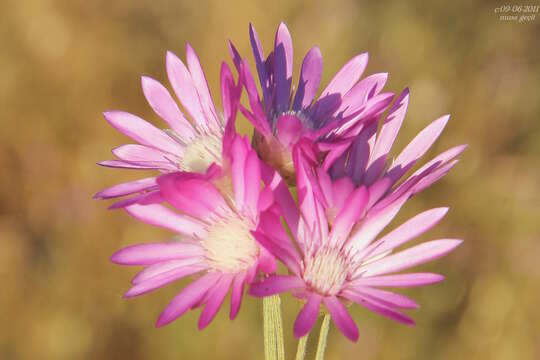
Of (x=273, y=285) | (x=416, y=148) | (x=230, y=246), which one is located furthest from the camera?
(x=416, y=148)

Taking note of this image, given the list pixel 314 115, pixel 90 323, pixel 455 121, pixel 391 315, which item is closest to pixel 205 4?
pixel 455 121

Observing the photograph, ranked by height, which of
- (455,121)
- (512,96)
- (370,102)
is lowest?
(370,102)

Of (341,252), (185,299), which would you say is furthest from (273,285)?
A: (341,252)

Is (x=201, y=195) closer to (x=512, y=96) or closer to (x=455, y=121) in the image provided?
(x=455, y=121)

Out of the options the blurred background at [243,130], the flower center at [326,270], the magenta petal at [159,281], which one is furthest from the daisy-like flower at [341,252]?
the blurred background at [243,130]

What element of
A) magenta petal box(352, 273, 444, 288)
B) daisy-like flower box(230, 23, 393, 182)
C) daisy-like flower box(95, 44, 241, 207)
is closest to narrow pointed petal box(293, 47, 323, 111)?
daisy-like flower box(230, 23, 393, 182)

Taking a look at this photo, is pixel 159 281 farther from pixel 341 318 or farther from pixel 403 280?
pixel 403 280

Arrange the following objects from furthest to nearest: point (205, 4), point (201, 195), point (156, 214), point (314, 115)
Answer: point (205, 4), point (314, 115), point (156, 214), point (201, 195)
